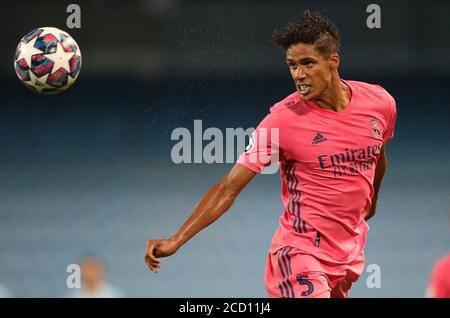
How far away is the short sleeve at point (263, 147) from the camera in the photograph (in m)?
5.58

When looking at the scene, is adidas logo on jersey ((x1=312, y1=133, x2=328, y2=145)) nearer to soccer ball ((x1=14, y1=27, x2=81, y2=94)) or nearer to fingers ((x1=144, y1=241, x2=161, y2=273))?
fingers ((x1=144, y1=241, x2=161, y2=273))

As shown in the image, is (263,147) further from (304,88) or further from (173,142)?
(173,142)

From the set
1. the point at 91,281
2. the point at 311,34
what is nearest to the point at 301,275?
the point at 311,34

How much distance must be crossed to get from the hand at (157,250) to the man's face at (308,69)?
3.86 feet

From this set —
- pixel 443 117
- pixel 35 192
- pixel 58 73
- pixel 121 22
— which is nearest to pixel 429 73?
pixel 443 117

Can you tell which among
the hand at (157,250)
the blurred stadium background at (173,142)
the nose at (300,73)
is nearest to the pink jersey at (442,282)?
the nose at (300,73)

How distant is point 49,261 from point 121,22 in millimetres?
3194

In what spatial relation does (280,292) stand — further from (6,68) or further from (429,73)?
(6,68)

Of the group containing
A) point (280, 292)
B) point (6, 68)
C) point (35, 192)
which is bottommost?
point (280, 292)

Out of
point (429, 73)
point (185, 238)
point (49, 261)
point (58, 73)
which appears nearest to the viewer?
point (185, 238)

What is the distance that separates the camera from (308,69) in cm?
560

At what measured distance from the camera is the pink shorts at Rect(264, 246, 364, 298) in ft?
18.1

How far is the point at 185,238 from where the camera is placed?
5426mm

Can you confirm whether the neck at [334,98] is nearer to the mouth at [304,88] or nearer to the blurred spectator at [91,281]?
the mouth at [304,88]
